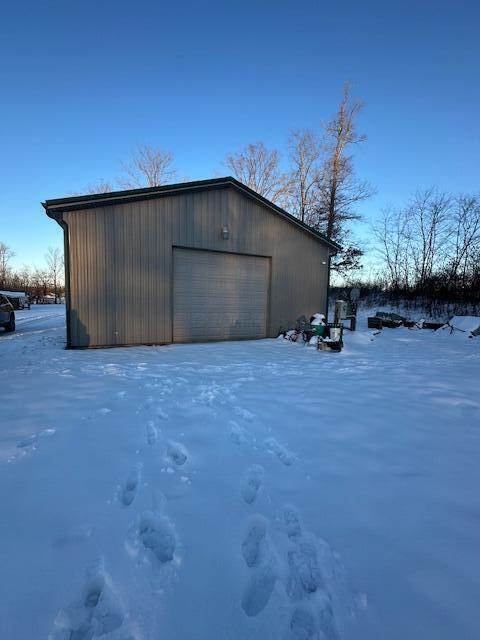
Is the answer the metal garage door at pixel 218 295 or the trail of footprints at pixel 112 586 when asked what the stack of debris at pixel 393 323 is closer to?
the metal garage door at pixel 218 295

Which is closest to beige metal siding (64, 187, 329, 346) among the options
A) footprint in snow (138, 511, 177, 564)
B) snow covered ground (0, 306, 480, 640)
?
snow covered ground (0, 306, 480, 640)

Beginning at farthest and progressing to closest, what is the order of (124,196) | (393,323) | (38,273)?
(38,273)
(393,323)
(124,196)

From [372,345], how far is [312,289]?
2946mm

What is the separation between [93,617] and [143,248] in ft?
25.0

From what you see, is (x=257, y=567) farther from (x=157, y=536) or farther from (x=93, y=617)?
(x=93, y=617)

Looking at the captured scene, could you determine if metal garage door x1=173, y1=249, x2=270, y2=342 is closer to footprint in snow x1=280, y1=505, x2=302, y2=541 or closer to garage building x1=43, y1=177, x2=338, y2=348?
garage building x1=43, y1=177, x2=338, y2=348

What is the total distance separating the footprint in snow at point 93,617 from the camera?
118cm

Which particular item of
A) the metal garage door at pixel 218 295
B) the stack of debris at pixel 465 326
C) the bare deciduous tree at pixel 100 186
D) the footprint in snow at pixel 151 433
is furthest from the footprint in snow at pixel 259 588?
the bare deciduous tree at pixel 100 186

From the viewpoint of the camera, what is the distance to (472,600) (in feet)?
4.44

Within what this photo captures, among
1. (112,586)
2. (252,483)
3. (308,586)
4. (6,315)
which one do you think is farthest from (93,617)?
(6,315)

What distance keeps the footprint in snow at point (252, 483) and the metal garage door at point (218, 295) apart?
658 centimetres

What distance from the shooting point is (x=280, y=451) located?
2.61 m

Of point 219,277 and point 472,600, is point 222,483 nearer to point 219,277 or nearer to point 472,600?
point 472,600

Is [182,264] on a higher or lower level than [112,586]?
higher
